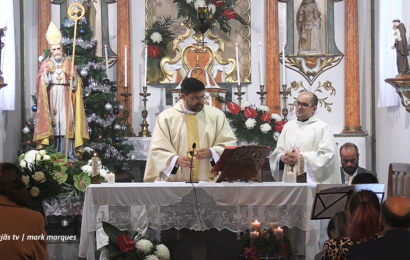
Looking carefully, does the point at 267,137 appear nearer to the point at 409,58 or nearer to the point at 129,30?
the point at 409,58

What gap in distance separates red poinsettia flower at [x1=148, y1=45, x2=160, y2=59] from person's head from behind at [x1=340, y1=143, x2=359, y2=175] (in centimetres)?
388

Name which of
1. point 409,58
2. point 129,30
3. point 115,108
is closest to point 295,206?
point 409,58

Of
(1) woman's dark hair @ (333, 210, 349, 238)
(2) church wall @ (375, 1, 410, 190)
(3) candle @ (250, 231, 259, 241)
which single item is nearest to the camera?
(1) woman's dark hair @ (333, 210, 349, 238)

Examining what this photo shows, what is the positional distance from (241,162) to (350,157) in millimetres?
2031

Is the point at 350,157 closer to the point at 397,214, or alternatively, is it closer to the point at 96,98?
the point at 397,214

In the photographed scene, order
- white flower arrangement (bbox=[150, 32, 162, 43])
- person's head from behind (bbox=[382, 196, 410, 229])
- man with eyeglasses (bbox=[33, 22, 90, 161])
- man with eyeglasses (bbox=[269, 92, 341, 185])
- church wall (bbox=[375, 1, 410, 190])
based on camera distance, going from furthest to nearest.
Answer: white flower arrangement (bbox=[150, 32, 162, 43])
man with eyeglasses (bbox=[33, 22, 90, 161])
church wall (bbox=[375, 1, 410, 190])
man with eyeglasses (bbox=[269, 92, 341, 185])
person's head from behind (bbox=[382, 196, 410, 229])

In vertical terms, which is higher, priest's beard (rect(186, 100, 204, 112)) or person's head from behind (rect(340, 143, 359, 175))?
priest's beard (rect(186, 100, 204, 112))

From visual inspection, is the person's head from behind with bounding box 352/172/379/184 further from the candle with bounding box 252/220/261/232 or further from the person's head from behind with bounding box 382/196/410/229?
the person's head from behind with bounding box 382/196/410/229

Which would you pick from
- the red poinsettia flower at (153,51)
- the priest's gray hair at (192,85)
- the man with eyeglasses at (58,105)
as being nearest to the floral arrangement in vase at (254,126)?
the red poinsettia flower at (153,51)

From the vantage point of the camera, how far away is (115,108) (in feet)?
28.9

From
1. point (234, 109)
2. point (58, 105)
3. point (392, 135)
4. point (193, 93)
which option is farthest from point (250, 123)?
point (193, 93)

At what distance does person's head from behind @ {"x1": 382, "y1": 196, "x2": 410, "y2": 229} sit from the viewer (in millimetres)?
3016

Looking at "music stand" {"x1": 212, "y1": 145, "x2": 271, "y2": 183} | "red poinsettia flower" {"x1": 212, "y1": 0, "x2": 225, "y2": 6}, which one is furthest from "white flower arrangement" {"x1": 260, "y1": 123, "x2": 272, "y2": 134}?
"music stand" {"x1": 212, "y1": 145, "x2": 271, "y2": 183}

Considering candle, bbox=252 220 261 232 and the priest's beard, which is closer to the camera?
candle, bbox=252 220 261 232
